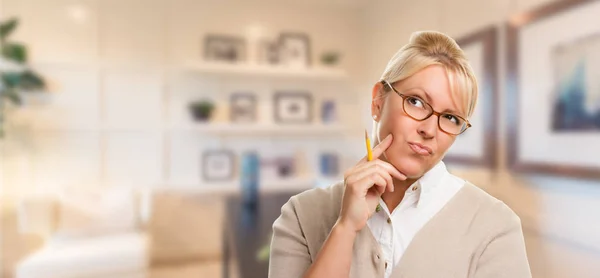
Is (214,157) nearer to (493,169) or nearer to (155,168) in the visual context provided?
(155,168)

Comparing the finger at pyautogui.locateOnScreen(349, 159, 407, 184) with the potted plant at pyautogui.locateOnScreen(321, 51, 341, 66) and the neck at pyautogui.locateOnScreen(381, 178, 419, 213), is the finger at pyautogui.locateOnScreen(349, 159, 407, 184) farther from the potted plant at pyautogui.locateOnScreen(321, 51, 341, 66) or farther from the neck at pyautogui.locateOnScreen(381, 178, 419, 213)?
the potted plant at pyautogui.locateOnScreen(321, 51, 341, 66)

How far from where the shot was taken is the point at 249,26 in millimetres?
2250

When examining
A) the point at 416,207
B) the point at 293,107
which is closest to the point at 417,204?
the point at 416,207

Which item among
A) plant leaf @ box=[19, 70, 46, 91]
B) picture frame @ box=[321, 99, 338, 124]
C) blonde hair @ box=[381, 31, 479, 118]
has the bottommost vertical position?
blonde hair @ box=[381, 31, 479, 118]

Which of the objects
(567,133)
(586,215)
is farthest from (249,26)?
(586,215)

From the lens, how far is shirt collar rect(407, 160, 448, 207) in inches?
11.1

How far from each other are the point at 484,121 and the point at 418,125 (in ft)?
1.13

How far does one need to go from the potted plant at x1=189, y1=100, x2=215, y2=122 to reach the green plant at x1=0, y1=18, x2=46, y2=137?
3.20 ft

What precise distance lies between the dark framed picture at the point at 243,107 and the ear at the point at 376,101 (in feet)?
6.63

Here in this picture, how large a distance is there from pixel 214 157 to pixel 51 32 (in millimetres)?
1321

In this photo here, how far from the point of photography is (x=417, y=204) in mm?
288

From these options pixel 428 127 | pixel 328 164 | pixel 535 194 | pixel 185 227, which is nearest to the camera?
pixel 428 127

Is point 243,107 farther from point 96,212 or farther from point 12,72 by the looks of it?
point 12,72

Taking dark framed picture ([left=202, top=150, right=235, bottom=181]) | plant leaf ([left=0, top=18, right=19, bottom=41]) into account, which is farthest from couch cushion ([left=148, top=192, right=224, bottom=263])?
plant leaf ([left=0, top=18, right=19, bottom=41])
